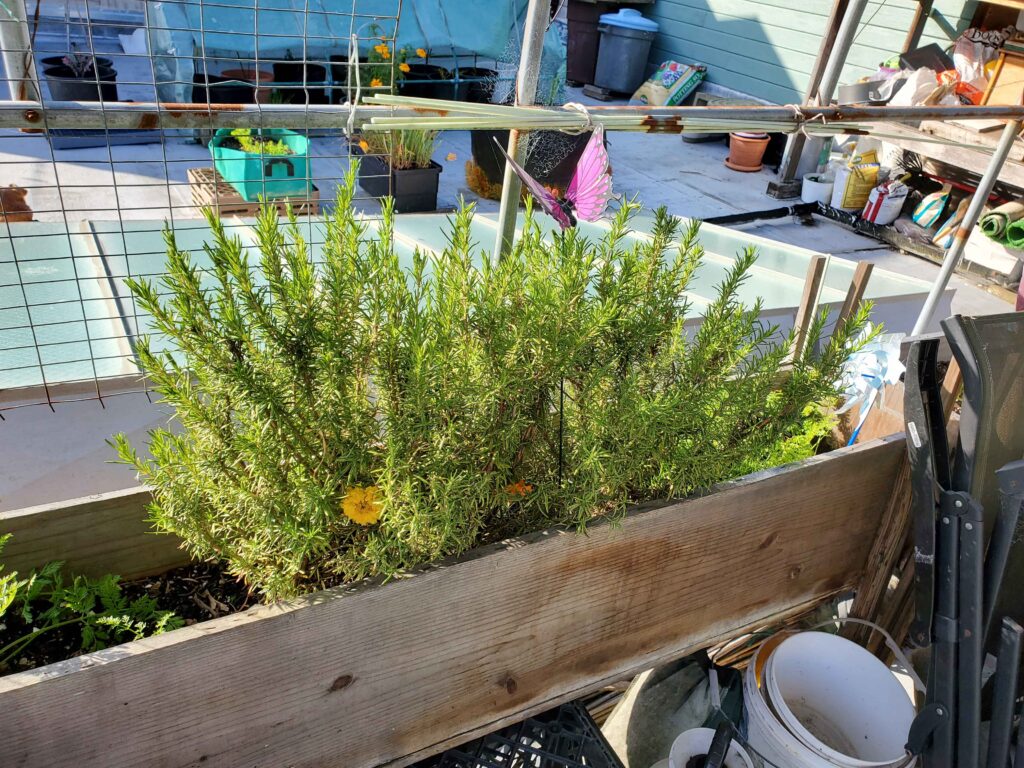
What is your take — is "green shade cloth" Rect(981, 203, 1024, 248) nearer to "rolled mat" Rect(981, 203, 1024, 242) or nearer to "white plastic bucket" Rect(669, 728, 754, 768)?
"rolled mat" Rect(981, 203, 1024, 242)

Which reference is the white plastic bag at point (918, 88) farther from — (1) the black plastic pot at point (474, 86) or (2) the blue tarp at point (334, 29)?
(1) the black plastic pot at point (474, 86)

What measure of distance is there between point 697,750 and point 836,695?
0.34 m

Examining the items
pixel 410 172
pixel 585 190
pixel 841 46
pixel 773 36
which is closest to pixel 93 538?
pixel 585 190

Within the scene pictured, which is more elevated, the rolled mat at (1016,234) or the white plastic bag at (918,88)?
the white plastic bag at (918,88)

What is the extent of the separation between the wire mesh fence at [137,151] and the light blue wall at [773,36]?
239 cm

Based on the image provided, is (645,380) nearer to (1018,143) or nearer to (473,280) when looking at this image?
(473,280)

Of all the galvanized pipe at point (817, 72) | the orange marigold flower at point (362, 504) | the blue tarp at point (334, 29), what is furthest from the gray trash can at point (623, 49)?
the orange marigold flower at point (362, 504)

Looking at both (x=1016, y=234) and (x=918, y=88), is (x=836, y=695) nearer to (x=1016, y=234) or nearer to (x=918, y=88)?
(x=1016, y=234)

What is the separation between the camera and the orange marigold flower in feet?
3.25

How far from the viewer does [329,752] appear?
110cm

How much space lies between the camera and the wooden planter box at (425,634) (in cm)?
91

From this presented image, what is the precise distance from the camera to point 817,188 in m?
6.67

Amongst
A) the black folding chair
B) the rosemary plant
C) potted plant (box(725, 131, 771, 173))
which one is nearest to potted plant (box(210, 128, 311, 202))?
the rosemary plant

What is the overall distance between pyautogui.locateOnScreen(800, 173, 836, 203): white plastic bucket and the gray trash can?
11.5 feet
